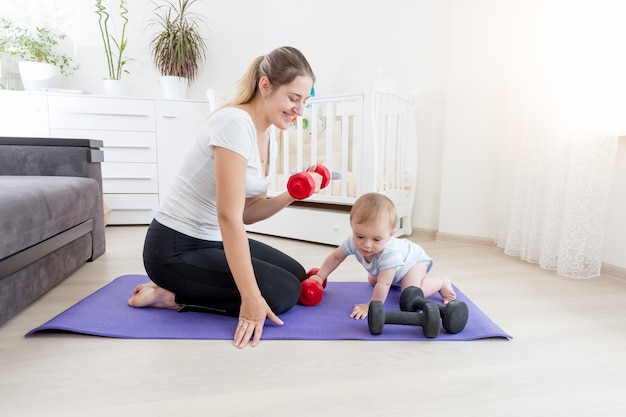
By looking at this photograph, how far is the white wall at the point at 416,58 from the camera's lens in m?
2.38

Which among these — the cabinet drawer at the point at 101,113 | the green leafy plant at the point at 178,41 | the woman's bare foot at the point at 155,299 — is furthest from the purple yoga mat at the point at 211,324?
the green leafy plant at the point at 178,41

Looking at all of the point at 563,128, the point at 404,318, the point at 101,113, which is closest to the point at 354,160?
the point at 563,128

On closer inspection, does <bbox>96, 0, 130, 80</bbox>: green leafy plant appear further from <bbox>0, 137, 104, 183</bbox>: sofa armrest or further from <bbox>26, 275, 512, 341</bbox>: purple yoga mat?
<bbox>26, 275, 512, 341</bbox>: purple yoga mat

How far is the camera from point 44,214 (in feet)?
4.71

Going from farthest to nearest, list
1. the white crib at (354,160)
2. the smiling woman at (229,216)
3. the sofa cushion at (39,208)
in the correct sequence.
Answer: the white crib at (354,160) → the sofa cushion at (39,208) → the smiling woman at (229,216)

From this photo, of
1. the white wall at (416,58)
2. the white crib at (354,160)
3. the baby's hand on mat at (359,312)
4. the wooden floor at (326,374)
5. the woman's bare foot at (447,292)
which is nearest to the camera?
the wooden floor at (326,374)

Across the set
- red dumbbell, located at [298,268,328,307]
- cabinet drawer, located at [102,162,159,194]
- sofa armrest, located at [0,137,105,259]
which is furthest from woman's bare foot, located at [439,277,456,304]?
cabinet drawer, located at [102,162,159,194]

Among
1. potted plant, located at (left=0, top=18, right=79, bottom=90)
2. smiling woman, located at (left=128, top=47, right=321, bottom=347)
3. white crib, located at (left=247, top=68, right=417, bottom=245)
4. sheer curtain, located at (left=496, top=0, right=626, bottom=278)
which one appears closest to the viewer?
smiling woman, located at (left=128, top=47, right=321, bottom=347)

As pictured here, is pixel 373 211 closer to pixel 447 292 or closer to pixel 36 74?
pixel 447 292

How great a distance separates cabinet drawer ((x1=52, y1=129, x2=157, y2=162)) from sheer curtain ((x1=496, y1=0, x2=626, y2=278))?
2333 millimetres

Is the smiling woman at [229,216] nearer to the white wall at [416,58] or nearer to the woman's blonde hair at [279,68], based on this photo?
the woman's blonde hair at [279,68]

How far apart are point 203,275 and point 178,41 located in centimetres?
241

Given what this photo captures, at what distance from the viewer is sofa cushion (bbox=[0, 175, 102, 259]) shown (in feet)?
4.00

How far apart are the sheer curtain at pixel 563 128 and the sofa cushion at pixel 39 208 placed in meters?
2.08
